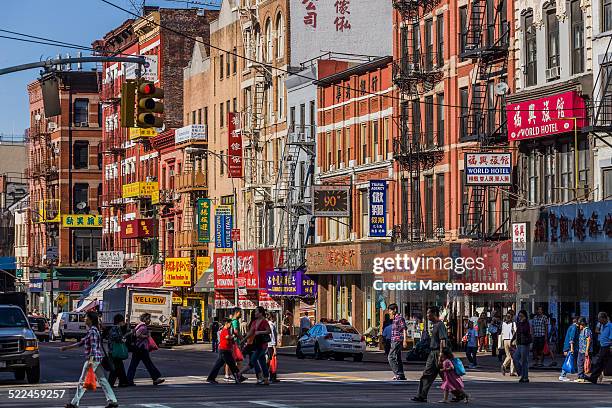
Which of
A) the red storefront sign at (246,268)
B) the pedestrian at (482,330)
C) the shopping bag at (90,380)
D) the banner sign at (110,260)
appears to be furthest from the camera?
the banner sign at (110,260)

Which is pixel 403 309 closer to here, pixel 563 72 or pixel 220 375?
pixel 563 72

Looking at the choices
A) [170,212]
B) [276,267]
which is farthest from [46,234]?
[276,267]

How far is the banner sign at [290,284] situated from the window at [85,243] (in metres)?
49.4

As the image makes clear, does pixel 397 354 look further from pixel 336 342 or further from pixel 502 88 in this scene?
pixel 502 88

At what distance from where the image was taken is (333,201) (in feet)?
225

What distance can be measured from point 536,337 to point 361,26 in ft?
122

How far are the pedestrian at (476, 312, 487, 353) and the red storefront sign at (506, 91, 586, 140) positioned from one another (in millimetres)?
7148

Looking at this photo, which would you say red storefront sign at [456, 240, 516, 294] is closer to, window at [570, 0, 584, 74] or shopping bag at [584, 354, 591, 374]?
window at [570, 0, 584, 74]

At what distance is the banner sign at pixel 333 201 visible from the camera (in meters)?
68.2

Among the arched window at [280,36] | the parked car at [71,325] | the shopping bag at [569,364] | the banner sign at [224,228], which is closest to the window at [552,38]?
the shopping bag at [569,364]

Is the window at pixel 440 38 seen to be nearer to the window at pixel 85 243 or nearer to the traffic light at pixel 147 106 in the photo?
the traffic light at pixel 147 106

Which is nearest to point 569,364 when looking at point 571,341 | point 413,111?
point 571,341

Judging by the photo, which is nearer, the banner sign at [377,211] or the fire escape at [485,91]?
the fire escape at [485,91]

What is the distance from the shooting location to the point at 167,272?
96.2 metres
